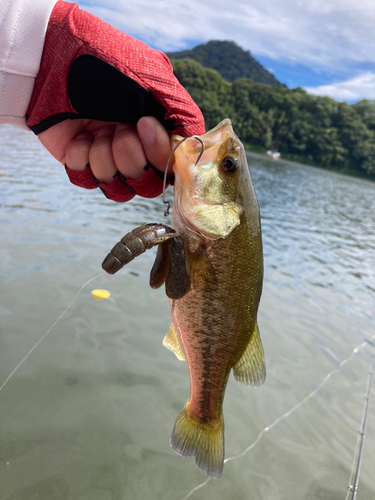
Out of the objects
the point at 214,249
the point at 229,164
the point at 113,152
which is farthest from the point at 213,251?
the point at 113,152

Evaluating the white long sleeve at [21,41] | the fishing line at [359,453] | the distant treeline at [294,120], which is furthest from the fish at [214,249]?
the distant treeline at [294,120]

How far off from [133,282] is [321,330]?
3846 millimetres

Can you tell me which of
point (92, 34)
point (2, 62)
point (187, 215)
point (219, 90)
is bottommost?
point (187, 215)

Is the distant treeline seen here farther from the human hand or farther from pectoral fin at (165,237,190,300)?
pectoral fin at (165,237,190,300)

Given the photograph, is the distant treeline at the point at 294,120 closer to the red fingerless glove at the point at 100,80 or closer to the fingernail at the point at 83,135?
the fingernail at the point at 83,135

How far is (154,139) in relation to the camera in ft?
6.63

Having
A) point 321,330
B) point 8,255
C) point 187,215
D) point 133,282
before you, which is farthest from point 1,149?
point 187,215

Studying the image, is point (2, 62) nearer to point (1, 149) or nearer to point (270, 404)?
point (270, 404)

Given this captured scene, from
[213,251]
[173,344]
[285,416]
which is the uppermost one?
[213,251]

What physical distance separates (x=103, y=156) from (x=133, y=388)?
3.05 m

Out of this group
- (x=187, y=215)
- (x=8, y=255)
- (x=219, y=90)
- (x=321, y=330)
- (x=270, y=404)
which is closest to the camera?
(x=187, y=215)

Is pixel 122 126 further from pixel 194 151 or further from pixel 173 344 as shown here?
pixel 173 344

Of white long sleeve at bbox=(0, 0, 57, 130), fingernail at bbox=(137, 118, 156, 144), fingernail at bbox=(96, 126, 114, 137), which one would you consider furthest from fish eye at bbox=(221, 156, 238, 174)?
white long sleeve at bbox=(0, 0, 57, 130)

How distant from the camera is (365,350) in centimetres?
643
